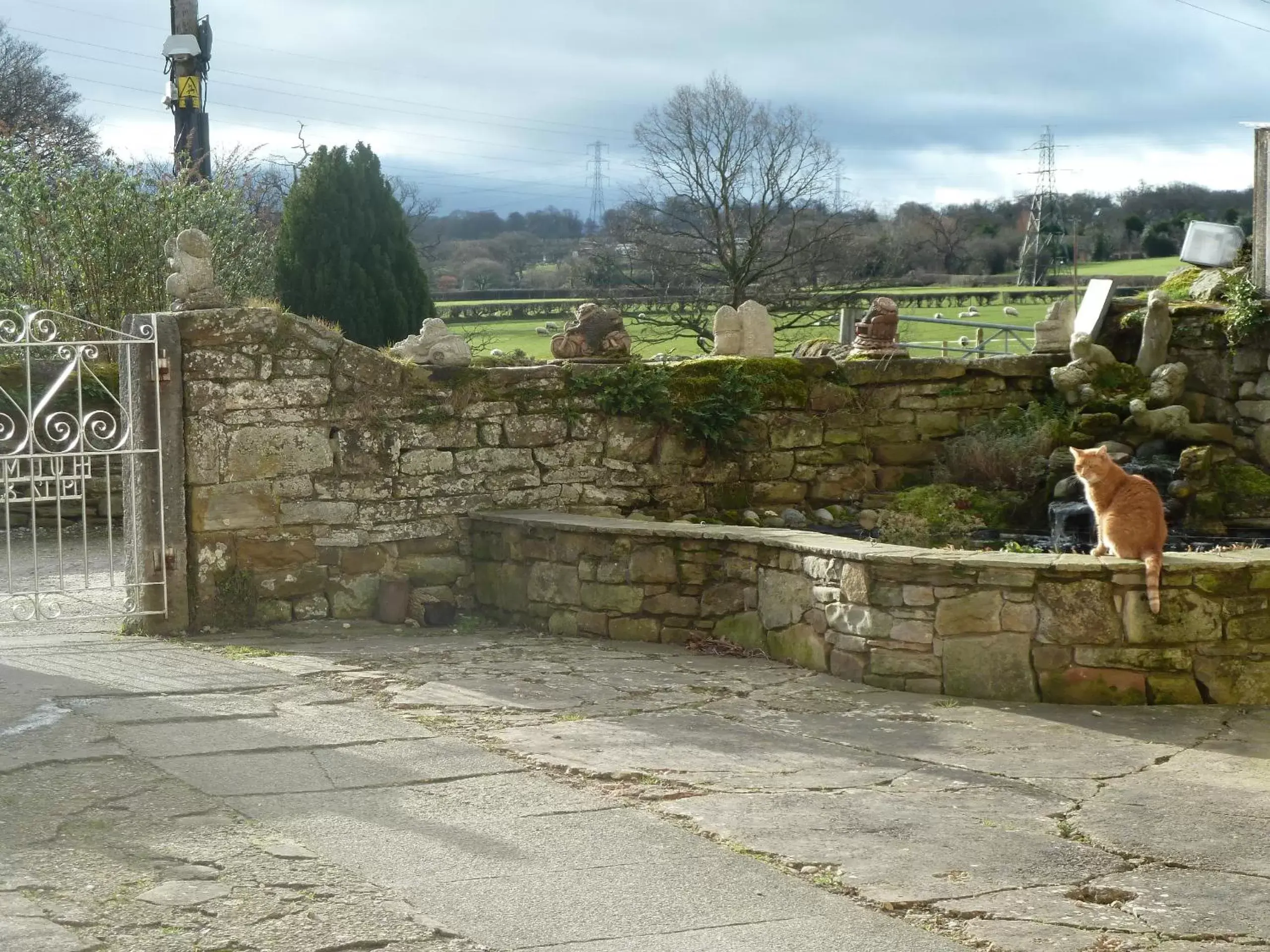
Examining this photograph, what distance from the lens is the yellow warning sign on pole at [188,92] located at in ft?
64.5

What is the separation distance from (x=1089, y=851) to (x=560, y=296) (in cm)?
2860

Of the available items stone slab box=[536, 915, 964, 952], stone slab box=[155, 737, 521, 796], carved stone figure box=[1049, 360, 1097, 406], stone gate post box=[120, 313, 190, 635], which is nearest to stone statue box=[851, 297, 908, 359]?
carved stone figure box=[1049, 360, 1097, 406]

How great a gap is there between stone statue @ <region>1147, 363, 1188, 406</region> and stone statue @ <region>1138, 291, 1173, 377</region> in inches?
9.3

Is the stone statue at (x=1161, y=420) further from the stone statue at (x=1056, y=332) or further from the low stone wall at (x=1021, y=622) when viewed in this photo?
the low stone wall at (x=1021, y=622)

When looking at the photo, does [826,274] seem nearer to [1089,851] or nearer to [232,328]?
[232,328]

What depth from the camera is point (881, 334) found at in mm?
12039

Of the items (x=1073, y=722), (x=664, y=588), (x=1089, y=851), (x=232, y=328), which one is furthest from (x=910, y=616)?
(x=232, y=328)

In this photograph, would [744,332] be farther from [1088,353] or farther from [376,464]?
[376,464]

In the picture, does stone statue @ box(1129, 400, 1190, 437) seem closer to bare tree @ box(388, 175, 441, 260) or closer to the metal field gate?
the metal field gate

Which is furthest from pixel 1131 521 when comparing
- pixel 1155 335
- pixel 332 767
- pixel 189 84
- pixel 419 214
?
pixel 419 214

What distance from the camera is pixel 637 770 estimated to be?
554 centimetres

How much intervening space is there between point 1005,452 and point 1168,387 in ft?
6.40

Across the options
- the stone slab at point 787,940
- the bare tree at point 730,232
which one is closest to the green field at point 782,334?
the bare tree at point 730,232

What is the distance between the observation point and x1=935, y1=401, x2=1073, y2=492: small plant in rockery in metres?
11.4
